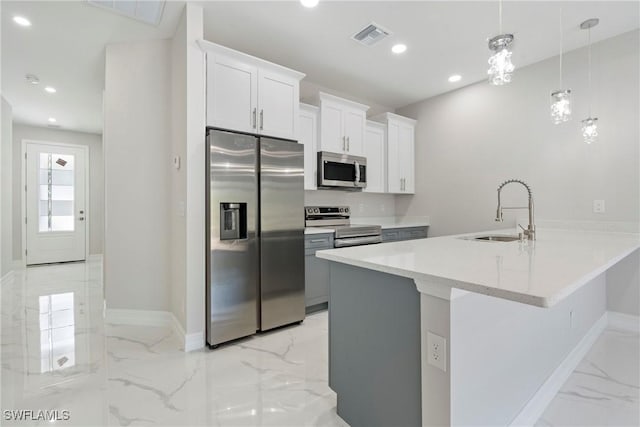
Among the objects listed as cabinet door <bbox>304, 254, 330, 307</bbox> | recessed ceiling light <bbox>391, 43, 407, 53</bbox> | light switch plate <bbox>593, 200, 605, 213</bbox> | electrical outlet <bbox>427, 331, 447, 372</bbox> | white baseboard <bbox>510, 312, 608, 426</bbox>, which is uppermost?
recessed ceiling light <bbox>391, 43, 407, 53</bbox>

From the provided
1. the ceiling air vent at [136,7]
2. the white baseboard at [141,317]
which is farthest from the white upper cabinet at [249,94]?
the white baseboard at [141,317]

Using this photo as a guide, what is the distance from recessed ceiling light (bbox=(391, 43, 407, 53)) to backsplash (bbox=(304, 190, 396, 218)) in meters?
1.82

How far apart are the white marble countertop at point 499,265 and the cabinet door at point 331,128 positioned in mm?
2140

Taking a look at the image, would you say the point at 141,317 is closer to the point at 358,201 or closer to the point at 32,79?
Result: the point at 358,201

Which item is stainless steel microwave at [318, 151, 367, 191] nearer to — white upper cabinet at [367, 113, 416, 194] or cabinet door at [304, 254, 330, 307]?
white upper cabinet at [367, 113, 416, 194]

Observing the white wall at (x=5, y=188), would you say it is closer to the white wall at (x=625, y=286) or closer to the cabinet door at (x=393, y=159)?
the cabinet door at (x=393, y=159)

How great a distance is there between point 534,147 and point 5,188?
23.7 ft

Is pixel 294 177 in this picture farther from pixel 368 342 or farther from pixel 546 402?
pixel 546 402

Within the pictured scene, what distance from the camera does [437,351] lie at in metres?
1.09

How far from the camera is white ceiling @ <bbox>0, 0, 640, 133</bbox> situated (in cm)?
252

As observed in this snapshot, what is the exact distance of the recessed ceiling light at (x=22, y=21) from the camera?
105 inches

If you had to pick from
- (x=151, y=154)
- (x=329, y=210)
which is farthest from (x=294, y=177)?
(x=151, y=154)

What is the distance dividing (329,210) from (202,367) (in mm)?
2330

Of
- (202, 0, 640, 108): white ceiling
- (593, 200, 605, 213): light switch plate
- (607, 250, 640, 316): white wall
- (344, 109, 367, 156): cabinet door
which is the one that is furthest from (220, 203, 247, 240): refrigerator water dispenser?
(607, 250, 640, 316): white wall
